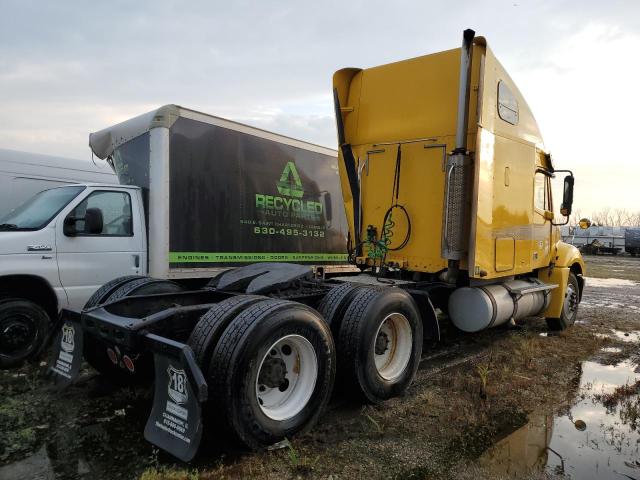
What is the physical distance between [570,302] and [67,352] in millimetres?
7716

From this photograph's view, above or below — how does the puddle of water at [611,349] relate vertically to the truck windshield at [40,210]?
below

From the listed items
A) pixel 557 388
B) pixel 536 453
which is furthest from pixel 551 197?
pixel 536 453

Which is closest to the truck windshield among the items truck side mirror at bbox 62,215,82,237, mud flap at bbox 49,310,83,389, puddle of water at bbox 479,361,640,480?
truck side mirror at bbox 62,215,82,237

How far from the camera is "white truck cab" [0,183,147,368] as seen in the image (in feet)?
17.5

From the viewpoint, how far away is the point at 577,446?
12.3 feet

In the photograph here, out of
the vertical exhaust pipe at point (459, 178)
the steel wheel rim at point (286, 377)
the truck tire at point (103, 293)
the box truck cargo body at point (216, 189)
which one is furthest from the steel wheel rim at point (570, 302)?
the truck tire at point (103, 293)

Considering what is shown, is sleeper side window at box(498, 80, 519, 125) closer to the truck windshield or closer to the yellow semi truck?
the yellow semi truck

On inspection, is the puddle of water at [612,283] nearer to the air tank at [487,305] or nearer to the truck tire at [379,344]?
the air tank at [487,305]

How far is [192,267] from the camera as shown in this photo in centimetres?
653

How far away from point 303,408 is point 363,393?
75cm

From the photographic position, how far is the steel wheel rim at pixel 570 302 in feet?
26.3

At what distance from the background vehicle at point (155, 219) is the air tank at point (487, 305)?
299cm

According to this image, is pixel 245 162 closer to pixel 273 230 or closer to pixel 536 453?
pixel 273 230

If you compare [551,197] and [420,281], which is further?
[551,197]
